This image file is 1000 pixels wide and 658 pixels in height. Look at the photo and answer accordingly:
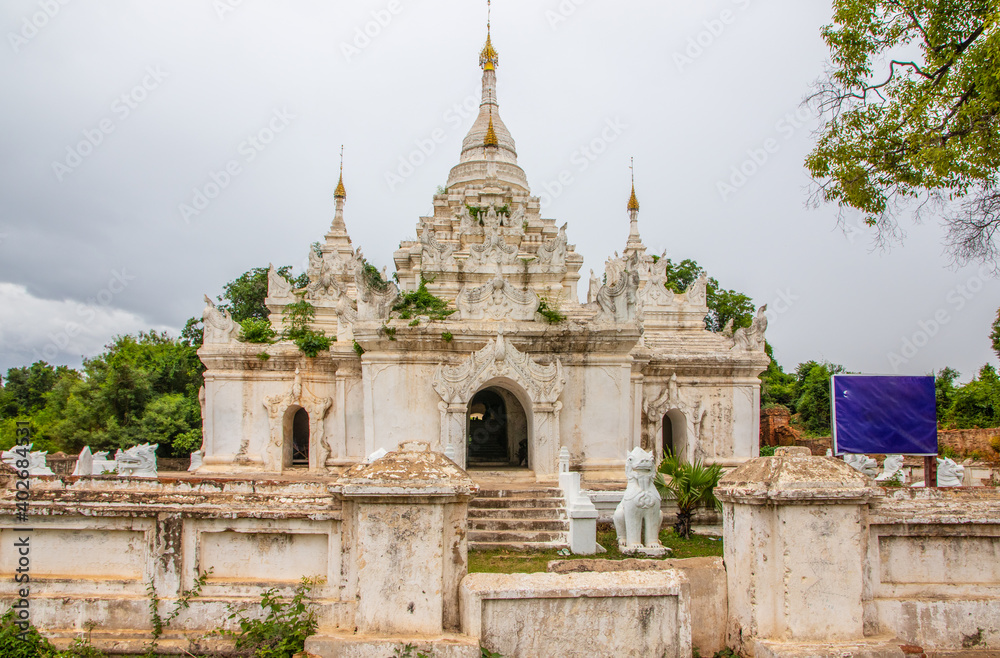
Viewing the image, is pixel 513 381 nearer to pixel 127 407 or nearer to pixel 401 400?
pixel 401 400

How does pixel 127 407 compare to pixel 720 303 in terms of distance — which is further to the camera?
pixel 720 303

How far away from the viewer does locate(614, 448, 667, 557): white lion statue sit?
1177 cm

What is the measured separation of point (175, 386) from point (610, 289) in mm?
29052

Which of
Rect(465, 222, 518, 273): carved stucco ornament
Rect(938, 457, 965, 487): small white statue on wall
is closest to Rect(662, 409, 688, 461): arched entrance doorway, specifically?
Rect(938, 457, 965, 487): small white statue on wall

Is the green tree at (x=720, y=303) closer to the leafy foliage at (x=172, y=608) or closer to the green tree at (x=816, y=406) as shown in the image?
the green tree at (x=816, y=406)

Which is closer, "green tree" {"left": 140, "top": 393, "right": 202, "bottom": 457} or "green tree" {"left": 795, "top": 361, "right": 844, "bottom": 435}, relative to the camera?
"green tree" {"left": 140, "top": 393, "right": 202, "bottom": 457}

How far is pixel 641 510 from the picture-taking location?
11.9m

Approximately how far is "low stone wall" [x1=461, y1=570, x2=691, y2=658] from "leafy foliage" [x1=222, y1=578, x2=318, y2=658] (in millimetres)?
1366

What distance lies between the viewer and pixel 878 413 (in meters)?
9.68

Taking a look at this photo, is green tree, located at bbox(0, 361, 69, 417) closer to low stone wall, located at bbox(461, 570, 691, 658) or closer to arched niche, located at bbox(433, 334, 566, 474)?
arched niche, located at bbox(433, 334, 566, 474)

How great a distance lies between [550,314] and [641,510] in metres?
5.94

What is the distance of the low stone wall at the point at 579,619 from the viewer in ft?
18.0

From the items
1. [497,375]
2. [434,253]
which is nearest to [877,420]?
[497,375]

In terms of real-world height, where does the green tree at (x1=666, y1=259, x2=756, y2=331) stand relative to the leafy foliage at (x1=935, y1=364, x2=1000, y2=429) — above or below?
above
